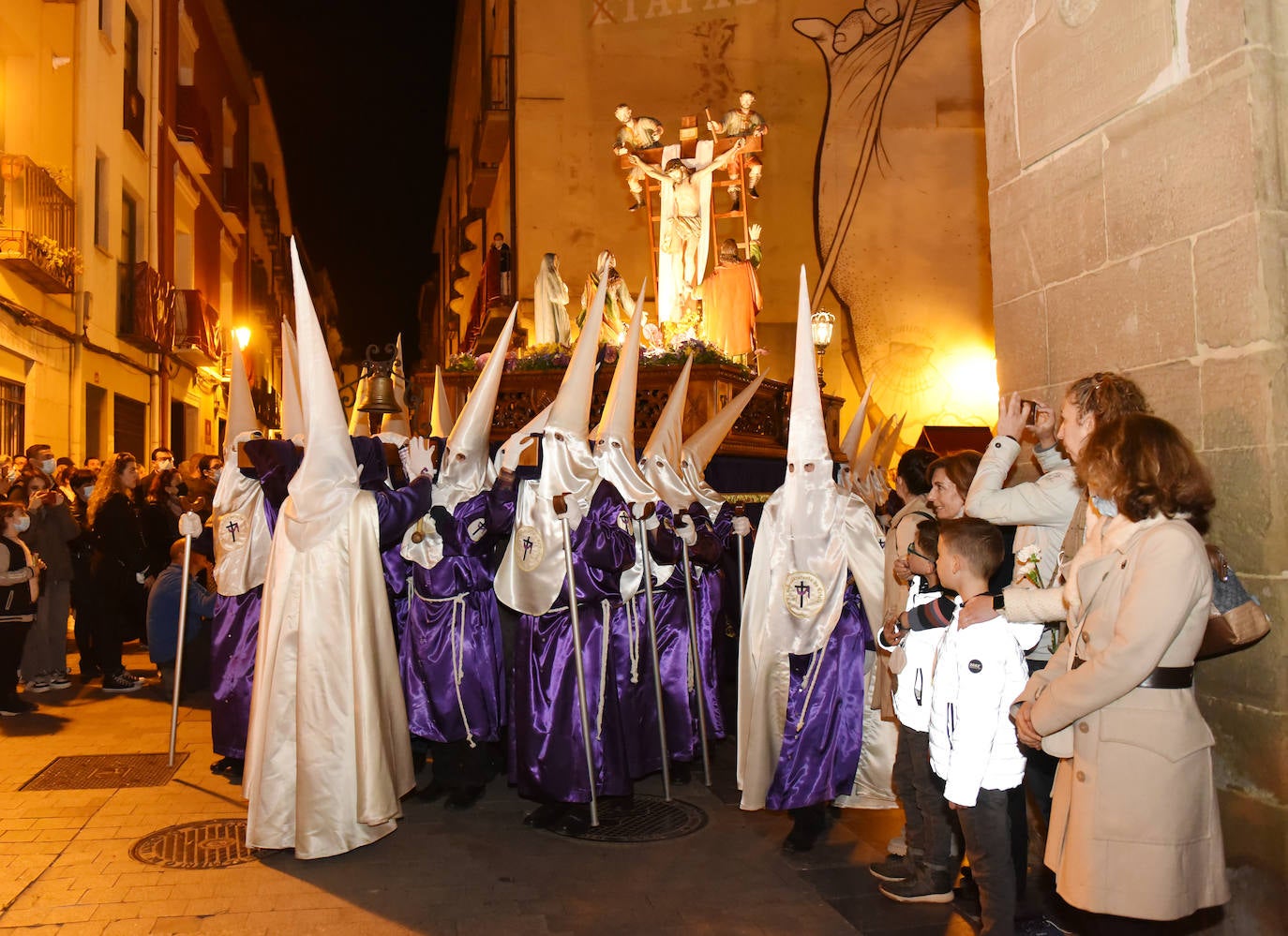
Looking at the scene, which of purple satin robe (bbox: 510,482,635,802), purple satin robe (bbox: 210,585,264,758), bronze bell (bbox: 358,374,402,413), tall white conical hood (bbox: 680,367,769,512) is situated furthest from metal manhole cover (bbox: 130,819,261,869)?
tall white conical hood (bbox: 680,367,769,512)

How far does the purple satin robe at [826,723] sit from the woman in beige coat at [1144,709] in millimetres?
1925

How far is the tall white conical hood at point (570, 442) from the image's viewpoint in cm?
558

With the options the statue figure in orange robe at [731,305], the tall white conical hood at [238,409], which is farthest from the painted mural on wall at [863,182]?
the tall white conical hood at [238,409]

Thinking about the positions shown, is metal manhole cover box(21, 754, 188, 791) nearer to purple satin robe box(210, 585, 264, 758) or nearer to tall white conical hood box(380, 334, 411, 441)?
purple satin robe box(210, 585, 264, 758)

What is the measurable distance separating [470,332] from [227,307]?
6.90 metres

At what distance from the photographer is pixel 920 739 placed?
4199mm

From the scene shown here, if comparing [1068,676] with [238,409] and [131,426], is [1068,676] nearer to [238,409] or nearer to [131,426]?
[238,409]

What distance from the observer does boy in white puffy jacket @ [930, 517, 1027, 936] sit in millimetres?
3596

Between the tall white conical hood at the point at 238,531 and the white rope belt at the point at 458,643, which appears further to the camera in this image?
the tall white conical hood at the point at 238,531

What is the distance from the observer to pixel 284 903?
425 centimetres

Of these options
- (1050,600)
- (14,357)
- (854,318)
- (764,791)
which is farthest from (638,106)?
(1050,600)

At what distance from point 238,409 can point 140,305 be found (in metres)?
10.1

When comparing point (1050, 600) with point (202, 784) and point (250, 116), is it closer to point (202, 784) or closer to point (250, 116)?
point (202, 784)

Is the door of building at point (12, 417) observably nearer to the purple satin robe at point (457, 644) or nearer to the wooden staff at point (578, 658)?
the purple satin robe at point (457, 644)
